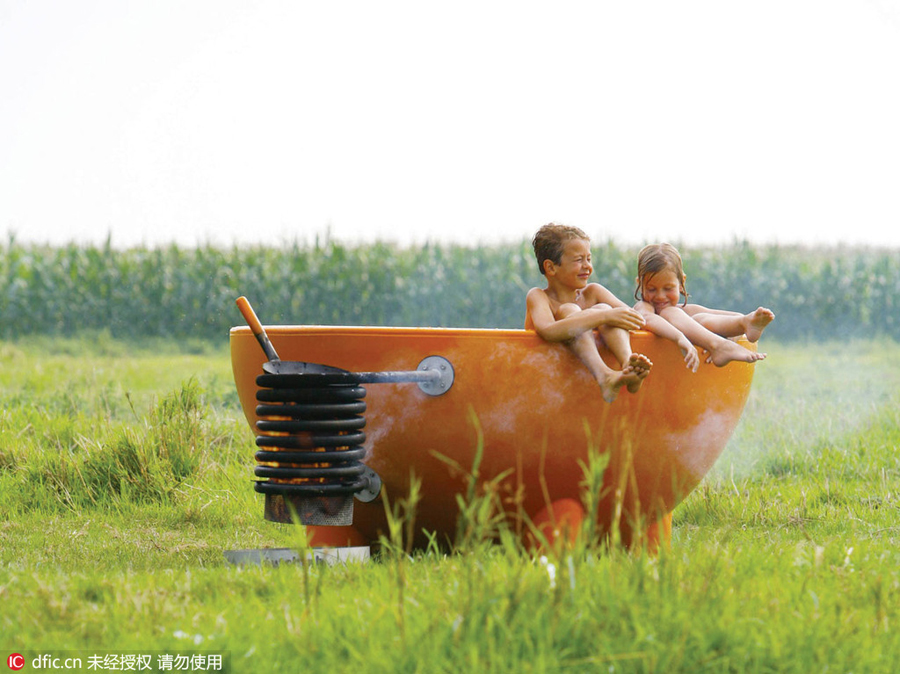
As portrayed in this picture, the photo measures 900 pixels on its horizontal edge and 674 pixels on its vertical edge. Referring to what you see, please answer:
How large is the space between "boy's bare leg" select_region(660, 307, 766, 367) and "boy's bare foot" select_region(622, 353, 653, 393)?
0.37m

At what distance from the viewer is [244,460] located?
4809 mm

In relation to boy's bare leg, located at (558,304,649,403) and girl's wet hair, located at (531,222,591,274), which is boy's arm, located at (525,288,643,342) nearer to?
boy's bare leg, located at (558,304,649,403)

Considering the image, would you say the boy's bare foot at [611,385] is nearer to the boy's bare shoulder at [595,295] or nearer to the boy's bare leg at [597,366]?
the boy's bare leg at [597,366]

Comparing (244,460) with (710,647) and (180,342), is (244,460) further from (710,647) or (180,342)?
(180,342)

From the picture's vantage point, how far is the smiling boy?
2.83 m

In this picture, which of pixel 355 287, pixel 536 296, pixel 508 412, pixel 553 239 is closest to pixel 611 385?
pixel 508 412

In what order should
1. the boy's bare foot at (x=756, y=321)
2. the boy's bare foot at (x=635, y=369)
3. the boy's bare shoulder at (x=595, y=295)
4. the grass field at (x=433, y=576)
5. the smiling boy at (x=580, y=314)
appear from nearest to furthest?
the grass field at (x=433, y=576) → the boy's bare foot at (x=635, y=369) → the smiling boy at (x=580, y=314) → the boy's bare foot at (x=756, y=321) → the boy's bare shoulder at (x=595, y=295)

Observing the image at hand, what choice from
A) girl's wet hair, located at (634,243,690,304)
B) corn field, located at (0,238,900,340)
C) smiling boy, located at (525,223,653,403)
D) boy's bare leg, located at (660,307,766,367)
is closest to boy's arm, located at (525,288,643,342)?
smiling boy, located at (525,223,653,403)

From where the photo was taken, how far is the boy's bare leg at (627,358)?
272 cm

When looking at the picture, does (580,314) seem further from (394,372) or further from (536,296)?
(394,372)

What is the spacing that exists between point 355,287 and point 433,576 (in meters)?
11.4

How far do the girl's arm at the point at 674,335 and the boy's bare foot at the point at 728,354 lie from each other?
0.06 meters

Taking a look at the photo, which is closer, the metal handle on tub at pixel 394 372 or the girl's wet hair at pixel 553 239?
the metal handle on tub at pixel 394 372

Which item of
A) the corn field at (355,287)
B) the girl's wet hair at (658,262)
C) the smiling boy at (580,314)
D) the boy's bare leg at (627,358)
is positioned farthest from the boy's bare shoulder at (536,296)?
the corn field at (355,287)
